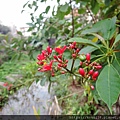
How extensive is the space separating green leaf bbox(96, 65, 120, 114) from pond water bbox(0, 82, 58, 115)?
1941 millimetres

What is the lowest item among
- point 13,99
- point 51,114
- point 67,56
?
point 51,114

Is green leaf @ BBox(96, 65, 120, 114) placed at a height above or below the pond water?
above

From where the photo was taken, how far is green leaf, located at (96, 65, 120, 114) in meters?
0.34

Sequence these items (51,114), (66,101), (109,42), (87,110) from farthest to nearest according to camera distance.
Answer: (66,101) → (51,114) → (87,110) → (109,42)

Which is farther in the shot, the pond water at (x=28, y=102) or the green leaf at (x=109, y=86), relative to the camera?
the pond water at (x=28, y=102)

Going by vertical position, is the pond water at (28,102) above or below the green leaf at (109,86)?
below

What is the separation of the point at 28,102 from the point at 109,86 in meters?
2.40

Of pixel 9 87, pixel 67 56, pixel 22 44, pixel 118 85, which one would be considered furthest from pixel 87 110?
pixel 118 85

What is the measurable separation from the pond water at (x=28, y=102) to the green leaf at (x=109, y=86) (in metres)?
1.94

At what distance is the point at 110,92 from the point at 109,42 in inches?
7.6

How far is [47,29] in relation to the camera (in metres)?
1.10

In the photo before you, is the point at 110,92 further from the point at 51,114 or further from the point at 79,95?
the point at 79,95

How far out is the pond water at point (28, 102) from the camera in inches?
91.5

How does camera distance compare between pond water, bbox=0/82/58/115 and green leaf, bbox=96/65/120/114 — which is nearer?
green leaf, bbox=96/65/120/114
